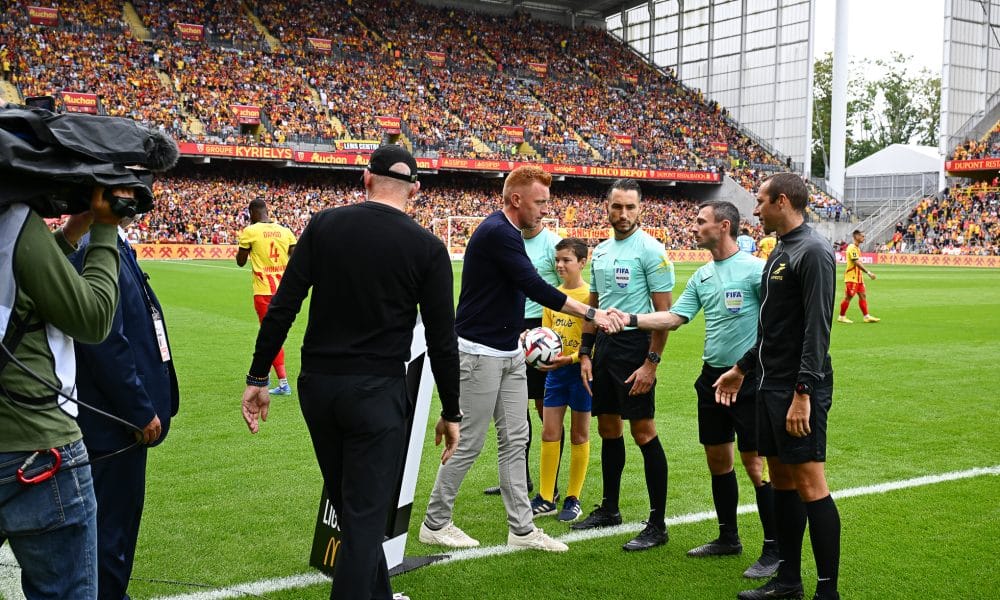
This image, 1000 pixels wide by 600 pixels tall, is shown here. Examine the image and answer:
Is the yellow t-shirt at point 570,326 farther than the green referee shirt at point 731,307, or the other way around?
the yellow t-shirt at point 570,326

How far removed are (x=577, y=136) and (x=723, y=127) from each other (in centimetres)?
1261

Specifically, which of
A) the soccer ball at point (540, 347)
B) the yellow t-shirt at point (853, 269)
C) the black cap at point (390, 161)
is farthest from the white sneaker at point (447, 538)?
the yellow t-shirt at point (853, 269)

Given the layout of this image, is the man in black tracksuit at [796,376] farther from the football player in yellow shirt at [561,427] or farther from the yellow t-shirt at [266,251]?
the yellow t-shirt at [266,251]

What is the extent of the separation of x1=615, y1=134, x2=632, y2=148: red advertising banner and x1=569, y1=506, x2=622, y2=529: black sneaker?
2127 inches

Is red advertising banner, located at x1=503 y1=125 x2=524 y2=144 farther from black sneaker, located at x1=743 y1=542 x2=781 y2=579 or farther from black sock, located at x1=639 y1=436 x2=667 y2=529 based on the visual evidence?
black sneaker, located at x1=743 y1=542 x2=781 y2=579

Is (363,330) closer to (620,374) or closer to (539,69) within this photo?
(620,374)

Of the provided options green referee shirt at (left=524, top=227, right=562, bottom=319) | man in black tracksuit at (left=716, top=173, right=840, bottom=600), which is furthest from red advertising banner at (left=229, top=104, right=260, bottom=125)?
man in black tracksuit at (left=716, top=173, right=840, bottom=600)

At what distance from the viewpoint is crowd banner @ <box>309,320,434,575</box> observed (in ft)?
15.0

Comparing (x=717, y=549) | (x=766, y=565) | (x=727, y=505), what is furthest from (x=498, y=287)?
(x=766, y=565)

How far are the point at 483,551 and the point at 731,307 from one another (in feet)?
6.92

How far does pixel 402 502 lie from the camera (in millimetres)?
4730

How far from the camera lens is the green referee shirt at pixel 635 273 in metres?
5.64

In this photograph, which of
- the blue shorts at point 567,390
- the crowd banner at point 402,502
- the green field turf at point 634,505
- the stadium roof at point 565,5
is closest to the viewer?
the crowd banner at point 402,502

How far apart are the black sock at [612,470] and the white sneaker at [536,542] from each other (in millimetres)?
685
